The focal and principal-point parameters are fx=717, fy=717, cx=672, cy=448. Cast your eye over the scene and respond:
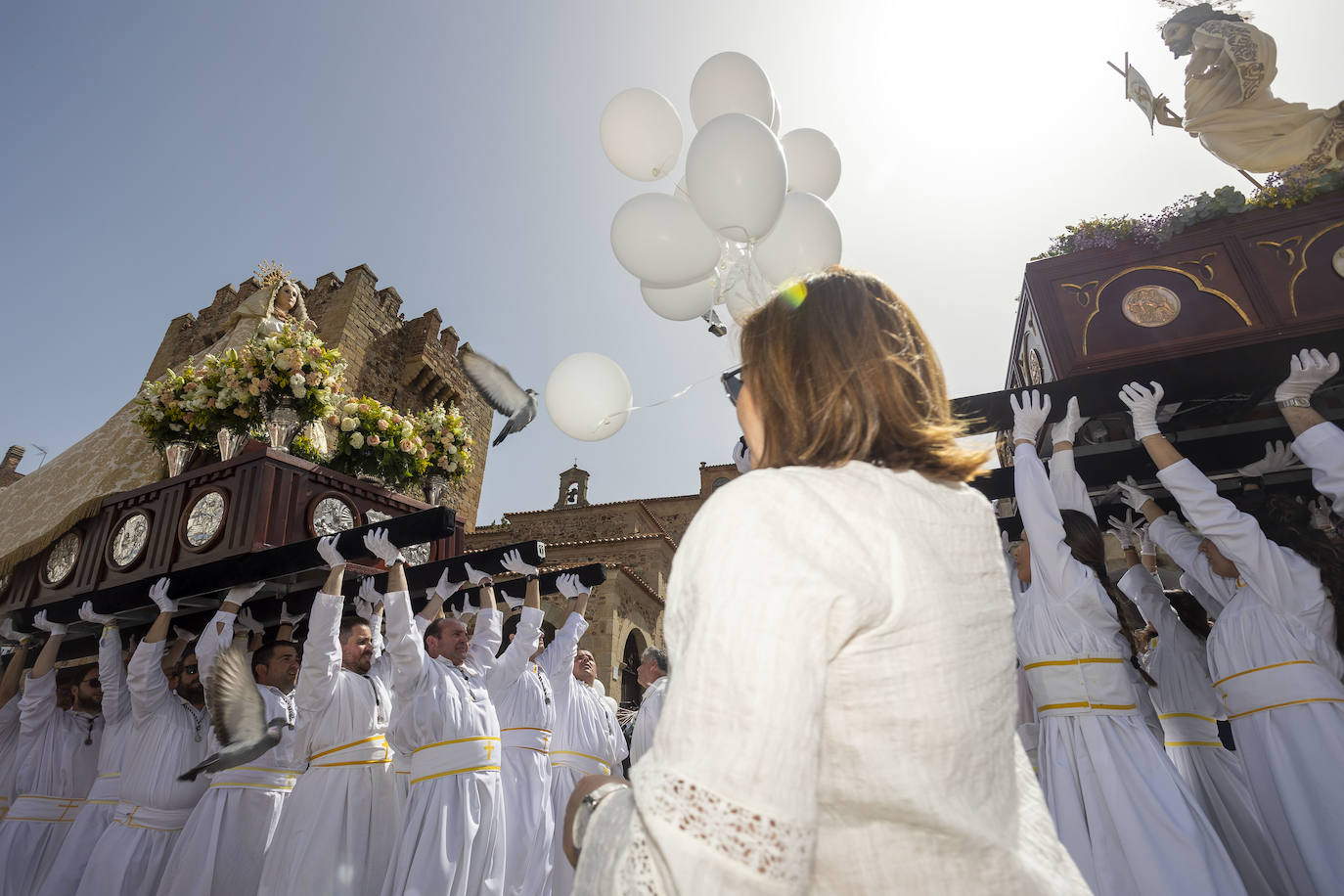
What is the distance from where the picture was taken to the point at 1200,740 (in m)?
4.18

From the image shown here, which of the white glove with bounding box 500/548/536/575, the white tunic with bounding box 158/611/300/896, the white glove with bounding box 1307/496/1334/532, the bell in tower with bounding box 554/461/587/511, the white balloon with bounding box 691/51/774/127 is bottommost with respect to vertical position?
the white tunic with bounding box 158/611/300/896

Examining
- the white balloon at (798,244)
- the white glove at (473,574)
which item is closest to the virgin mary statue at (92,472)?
the white glove at (473,574)

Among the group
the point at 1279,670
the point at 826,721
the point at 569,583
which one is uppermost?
the point at 569,583

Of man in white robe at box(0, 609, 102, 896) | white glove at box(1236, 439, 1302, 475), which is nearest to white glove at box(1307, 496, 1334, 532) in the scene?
white glove at box(1236, 439, 1302, 475)

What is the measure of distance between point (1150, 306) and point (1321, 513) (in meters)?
1.65

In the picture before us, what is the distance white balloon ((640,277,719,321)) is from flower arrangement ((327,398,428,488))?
10.2ft

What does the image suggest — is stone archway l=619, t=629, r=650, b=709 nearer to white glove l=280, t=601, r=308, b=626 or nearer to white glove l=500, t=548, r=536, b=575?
white glove l=280, t=601, r=308, b=626

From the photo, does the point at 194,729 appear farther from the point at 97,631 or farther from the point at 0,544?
the point at 0,544

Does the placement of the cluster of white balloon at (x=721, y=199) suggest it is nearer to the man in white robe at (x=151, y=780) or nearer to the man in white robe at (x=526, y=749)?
the man in white robe at (x=526, y=749)

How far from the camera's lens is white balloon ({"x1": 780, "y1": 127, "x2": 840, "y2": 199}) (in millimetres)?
4184

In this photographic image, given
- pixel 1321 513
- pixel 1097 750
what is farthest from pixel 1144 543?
pixel 1097 750

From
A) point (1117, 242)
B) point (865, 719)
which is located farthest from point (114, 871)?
point (1117, 242)

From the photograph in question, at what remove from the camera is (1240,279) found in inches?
176

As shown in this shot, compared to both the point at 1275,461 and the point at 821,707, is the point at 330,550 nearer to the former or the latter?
the point at 821,707
